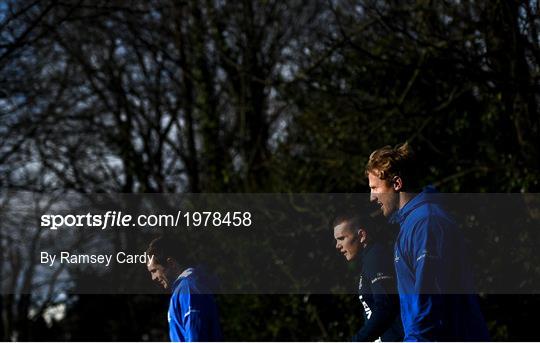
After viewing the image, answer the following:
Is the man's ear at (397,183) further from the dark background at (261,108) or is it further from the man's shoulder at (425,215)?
the dark background at (261,108)

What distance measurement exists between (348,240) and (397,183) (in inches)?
51.6

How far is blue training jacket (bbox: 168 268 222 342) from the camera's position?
777cm

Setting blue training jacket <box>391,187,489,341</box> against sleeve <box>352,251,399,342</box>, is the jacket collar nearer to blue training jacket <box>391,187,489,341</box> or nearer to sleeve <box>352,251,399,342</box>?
blue training jacket <box>391,187,489,341</box>

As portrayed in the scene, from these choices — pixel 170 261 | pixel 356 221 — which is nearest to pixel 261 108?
pixel 170 261

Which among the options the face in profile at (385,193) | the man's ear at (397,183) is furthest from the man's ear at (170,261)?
the man's ear at (397,183)

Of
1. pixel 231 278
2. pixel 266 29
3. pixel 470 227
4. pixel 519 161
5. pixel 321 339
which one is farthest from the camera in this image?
pixel 266 29

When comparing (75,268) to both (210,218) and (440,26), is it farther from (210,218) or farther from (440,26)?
(440,26)

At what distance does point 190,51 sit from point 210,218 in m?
4.99

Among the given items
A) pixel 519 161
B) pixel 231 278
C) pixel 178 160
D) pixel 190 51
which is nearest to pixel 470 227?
pixel 519 161

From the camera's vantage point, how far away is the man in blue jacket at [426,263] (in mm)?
5301

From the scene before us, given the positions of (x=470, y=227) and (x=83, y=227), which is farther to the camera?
(x=83, y=227)

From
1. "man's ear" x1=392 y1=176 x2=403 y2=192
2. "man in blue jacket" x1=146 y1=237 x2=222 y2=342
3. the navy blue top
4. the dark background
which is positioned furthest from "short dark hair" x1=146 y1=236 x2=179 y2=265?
the dark background

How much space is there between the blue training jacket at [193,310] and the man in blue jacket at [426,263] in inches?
100

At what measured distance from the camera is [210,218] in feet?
55.7
